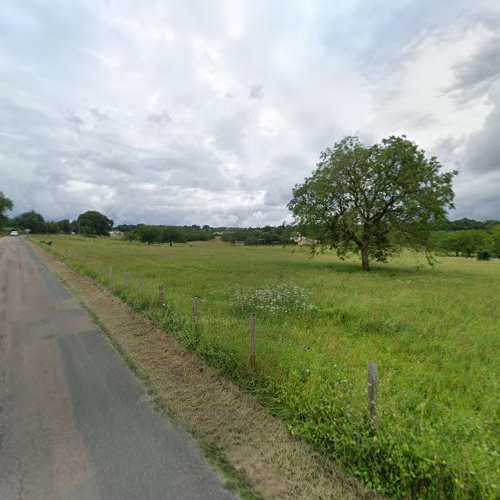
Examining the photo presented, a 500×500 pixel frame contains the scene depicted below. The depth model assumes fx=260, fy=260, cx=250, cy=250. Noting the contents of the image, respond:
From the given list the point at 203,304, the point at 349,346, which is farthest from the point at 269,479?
the point at 203,304

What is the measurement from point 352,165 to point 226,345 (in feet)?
74.6

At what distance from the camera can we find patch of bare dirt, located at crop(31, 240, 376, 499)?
2.95 meters

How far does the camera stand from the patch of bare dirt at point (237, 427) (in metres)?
2.95

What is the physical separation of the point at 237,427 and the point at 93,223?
170806mm

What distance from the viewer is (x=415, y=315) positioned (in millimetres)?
9289

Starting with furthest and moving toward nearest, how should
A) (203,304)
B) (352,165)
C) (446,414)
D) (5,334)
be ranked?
(352,165) → (203,304) → (5,334) → (446,414)

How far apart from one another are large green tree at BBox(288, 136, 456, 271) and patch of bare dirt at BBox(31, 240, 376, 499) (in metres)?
21.0

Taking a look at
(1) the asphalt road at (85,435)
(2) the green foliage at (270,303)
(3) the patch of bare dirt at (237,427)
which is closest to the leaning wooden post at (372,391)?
(3) the patch of bare dirt at (237,427)

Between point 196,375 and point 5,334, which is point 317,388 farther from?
point 5,334

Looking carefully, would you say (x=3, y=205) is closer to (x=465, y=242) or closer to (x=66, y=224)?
(x=66, y=224)

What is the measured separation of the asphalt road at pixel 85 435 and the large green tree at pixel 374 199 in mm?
22192

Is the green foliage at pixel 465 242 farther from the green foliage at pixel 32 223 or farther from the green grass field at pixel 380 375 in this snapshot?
the green foliage at pixel 32 223

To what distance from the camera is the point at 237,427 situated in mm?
3848

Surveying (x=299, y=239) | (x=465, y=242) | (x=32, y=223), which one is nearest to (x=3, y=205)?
(x=32, y=223)
